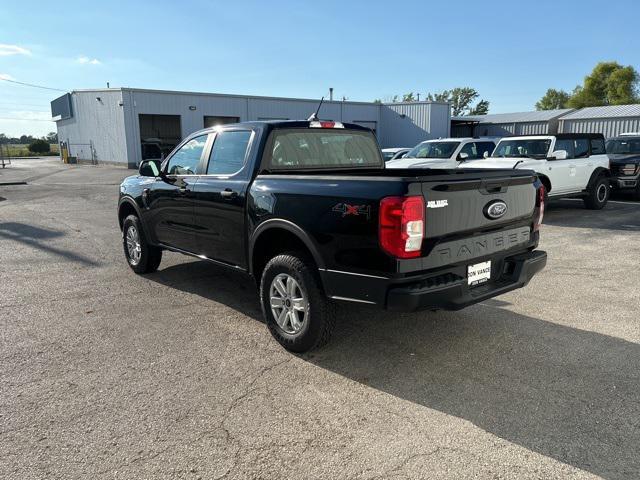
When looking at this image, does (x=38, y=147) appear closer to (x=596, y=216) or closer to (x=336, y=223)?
(x=596, y=216)

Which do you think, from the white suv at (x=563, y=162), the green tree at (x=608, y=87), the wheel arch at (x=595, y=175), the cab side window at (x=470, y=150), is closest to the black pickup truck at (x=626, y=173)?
the white suv at (x=563, y=162)

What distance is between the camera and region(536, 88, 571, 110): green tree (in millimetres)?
91000

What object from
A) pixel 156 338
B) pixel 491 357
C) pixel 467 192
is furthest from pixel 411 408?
pixel 156 338

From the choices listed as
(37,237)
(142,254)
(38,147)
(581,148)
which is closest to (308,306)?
(142,254)

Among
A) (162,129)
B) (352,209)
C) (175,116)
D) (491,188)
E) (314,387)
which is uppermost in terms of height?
(175,116)

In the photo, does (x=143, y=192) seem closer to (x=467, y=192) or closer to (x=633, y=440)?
(x=467, y=192)

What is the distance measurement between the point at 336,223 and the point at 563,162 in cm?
937

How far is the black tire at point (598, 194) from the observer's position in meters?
12.0

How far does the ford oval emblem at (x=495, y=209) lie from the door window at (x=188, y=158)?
3009 millimetres

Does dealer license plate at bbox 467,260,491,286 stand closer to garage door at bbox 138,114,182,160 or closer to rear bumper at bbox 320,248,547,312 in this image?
rear bumper at bbox 320,248,547,312

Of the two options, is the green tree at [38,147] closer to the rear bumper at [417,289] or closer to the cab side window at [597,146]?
the cab side window at [597,146]

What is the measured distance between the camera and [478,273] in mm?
3742

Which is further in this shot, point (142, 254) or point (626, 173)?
point (626, 173)

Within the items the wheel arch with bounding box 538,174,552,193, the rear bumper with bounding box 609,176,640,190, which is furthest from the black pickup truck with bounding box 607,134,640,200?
the wheel arch with bounding box 538,174,552,193
